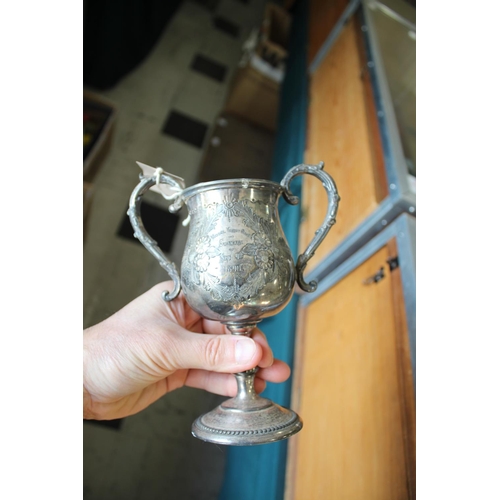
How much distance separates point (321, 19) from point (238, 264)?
1.68 metres

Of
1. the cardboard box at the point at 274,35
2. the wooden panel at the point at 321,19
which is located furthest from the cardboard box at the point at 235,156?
the cardboard box at the point at 274,35

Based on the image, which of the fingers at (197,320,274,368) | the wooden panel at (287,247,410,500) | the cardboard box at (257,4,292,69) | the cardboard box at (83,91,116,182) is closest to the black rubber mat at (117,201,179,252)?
the fingers at (197,320,274,368)

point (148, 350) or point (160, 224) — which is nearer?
point (148, 350)

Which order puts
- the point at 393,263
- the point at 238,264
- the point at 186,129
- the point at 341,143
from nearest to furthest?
the point at 238,264
the point at 393,263
the point at 341,143
the point at 186,129

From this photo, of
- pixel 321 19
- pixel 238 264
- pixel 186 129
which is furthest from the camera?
pixel 321 19

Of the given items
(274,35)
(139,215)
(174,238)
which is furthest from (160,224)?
(274,35)

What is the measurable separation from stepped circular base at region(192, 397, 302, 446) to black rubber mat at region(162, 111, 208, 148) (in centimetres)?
89

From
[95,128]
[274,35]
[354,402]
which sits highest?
[274,35]

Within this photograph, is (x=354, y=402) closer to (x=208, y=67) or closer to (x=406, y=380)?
(x=406, y=380)

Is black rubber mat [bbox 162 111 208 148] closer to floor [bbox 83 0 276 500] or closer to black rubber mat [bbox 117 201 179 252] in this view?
floor [bbox 83 0 276 500]

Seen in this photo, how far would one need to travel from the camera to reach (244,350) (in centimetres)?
48
